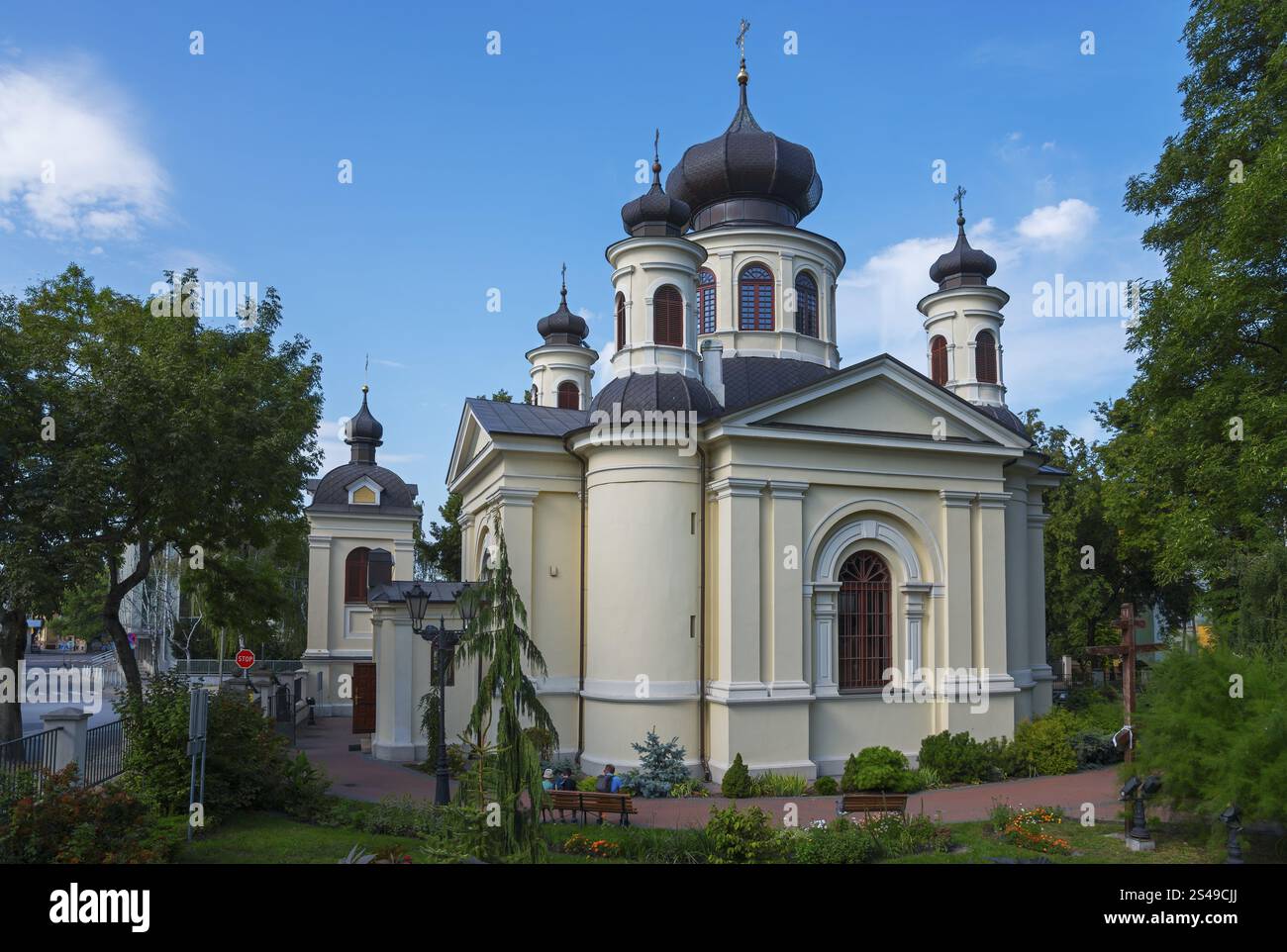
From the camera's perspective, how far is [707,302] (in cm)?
2450

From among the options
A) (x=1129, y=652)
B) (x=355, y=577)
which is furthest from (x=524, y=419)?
(x=355, y=577)

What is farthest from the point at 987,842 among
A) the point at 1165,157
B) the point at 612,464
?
the point at 1165,157

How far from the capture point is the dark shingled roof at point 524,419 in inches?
858

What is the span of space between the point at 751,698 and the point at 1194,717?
7.91m

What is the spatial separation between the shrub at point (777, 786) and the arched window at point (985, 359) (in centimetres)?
1338

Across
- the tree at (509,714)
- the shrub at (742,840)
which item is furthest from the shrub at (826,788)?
the tree at (509,714)

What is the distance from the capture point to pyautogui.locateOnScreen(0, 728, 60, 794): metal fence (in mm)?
12000

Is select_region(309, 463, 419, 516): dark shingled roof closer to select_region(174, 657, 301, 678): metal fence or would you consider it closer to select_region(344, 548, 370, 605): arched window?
select_region(344, 548, 370, 605): arched window

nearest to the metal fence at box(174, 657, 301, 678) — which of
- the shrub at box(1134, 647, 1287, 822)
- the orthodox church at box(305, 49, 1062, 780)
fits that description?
the orthodox church at box(305, 49, 1062, 780)

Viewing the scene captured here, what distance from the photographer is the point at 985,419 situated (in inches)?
849

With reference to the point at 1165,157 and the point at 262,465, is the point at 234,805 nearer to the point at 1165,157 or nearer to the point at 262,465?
the point at 262,465

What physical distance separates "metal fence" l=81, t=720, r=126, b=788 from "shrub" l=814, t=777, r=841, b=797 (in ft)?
38.9

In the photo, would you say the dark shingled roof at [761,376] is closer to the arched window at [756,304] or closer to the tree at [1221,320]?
the arched window at [756,304]

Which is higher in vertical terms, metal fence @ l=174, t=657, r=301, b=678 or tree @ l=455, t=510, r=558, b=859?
tree @ l=455, t=510, r=558, b=859
